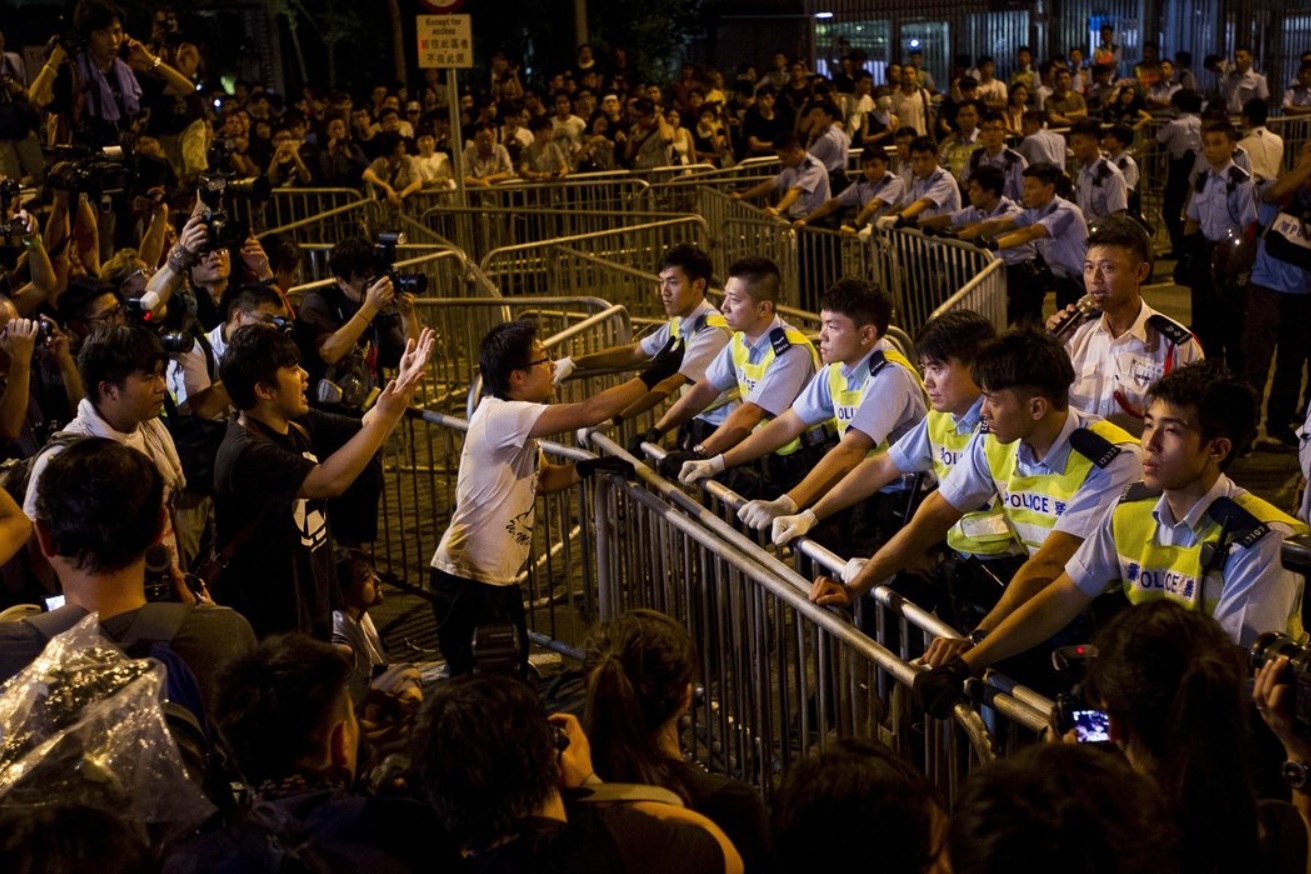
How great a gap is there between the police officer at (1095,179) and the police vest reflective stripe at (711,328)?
631 cm

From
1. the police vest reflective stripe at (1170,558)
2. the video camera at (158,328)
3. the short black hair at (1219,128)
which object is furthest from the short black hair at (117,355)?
the short black hair at (1219,128)

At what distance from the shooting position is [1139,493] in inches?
162

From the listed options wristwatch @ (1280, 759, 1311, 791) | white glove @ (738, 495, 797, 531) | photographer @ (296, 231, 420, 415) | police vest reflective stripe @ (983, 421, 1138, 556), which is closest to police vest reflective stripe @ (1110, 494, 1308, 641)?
police vest reflective stripe @ (983, 421, 1138, 556)

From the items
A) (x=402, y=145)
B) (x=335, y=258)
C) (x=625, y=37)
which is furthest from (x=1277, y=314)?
(x=625, y=37)

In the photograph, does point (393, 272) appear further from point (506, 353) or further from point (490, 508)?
point (490, 508)

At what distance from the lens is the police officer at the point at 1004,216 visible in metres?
10.6

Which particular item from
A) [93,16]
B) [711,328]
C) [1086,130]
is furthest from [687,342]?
[1086,130]

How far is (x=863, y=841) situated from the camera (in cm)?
251

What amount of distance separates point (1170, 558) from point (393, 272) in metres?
4.13

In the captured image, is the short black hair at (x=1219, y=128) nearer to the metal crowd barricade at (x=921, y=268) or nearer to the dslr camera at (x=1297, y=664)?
the metal crowd barricade at (x=921, y=268)

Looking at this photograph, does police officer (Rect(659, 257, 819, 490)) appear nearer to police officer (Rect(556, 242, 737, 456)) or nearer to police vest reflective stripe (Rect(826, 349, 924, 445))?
police officer (Rect(556, 242, 737, 456))

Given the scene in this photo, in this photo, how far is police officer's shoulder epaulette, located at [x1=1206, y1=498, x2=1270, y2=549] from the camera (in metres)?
3.83

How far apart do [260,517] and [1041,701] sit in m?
2.70

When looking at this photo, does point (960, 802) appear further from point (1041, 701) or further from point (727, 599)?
point (727, 599)
